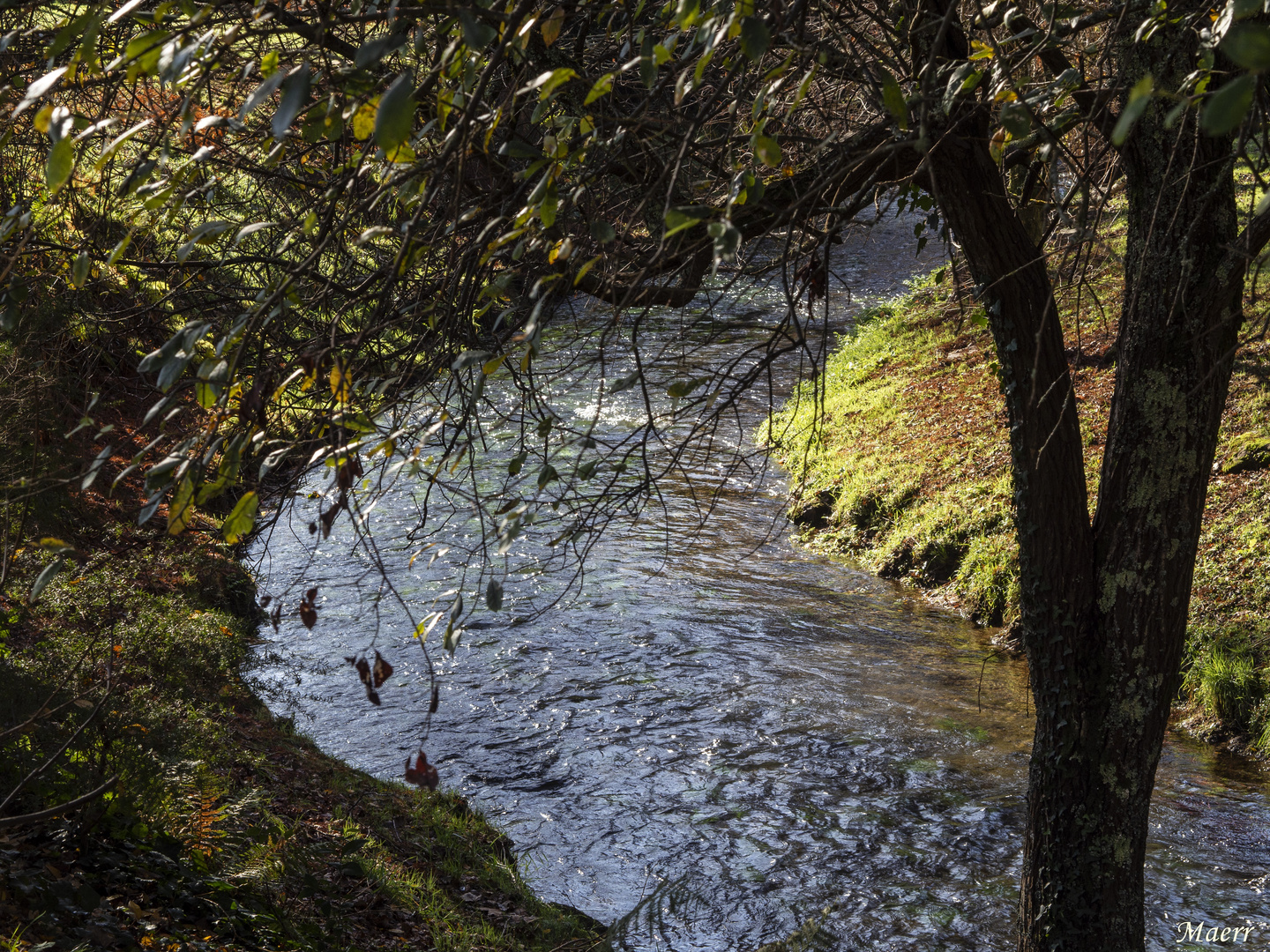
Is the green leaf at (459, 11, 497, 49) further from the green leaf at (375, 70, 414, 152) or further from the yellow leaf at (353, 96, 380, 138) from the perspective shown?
the yellow leaf at (353, 96, 380, 138)

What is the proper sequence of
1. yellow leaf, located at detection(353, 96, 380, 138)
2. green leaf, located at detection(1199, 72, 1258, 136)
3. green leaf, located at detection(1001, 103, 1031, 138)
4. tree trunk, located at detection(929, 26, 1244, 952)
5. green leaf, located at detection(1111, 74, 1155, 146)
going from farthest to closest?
tree trunk, located at detection(929, 26, 1244, 952)
yellow leaf, located at detection(353, 96, 380, 138)
green leaf, located at detection(1001, 103, 1031, 138)
green leaf, located at detection(1111, 74, 1155, 146)
green leaf, located at detection(1199, 72, 1258, 136)

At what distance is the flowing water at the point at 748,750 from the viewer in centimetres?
556

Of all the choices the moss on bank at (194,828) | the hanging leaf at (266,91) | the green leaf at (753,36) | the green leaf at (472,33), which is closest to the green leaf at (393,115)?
the green leaf at (472,33)

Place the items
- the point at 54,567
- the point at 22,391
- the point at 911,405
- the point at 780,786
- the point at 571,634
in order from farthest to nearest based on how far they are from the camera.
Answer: the point at 911,405 → the point at 571,634 → the point at 780,786 → the point at 22,391 → the point at 54,567

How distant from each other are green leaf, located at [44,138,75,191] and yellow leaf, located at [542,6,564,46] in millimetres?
964

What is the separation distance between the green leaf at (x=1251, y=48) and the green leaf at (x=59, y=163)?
1580mm

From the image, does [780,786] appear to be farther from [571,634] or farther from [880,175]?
[880,175]

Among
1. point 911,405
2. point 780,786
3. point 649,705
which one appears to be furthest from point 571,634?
point 911,405

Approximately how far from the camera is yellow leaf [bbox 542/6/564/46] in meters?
2.06

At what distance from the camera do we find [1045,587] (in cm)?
388

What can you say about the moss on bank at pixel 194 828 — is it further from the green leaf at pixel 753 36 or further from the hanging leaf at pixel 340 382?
the green leaf at pixel 753 36

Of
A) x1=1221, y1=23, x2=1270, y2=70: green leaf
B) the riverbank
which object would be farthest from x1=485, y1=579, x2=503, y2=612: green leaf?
x1=1221, y1=23, x2=1270, y2=70: green leaf

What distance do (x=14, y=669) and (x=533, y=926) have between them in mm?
2941

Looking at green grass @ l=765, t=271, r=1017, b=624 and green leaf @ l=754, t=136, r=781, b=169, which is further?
green grass @ l=765, t=271, r=1017, b=624
